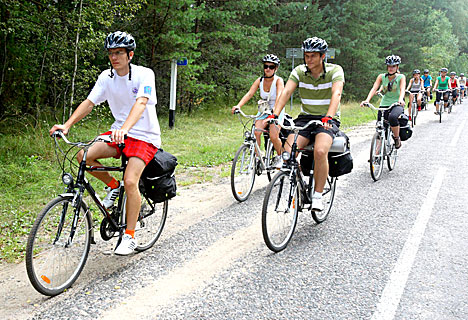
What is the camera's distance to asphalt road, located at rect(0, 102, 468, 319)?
11.4ft

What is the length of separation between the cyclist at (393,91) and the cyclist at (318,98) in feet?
12.8

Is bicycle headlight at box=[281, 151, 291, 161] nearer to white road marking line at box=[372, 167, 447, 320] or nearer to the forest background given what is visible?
white road marking line at box=[372, 167, 447, 320]

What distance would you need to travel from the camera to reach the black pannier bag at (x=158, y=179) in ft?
14.3

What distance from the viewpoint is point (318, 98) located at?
537cm

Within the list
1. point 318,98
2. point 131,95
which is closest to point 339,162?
point 318,98

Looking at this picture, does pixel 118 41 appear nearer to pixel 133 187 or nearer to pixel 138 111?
pixel 138 111

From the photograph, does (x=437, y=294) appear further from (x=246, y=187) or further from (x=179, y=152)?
(x=179, y=152)

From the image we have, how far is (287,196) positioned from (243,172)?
6.66ft

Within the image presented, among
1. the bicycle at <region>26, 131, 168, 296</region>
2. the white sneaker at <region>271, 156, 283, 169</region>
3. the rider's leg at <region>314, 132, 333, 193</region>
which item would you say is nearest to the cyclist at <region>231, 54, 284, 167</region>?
the white sneaker at <region>271, 156, 283, 169</region>

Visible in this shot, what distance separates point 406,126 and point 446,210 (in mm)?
3213

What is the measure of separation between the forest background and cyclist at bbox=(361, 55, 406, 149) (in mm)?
5915

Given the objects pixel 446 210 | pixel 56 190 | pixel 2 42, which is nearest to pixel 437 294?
pixel 446 210

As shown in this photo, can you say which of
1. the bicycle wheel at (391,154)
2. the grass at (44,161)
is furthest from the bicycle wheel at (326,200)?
the bicycle wheel at (391,154)

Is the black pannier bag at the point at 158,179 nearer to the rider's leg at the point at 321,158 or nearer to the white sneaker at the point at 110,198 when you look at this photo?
the white sneaker at the point at 110,198
